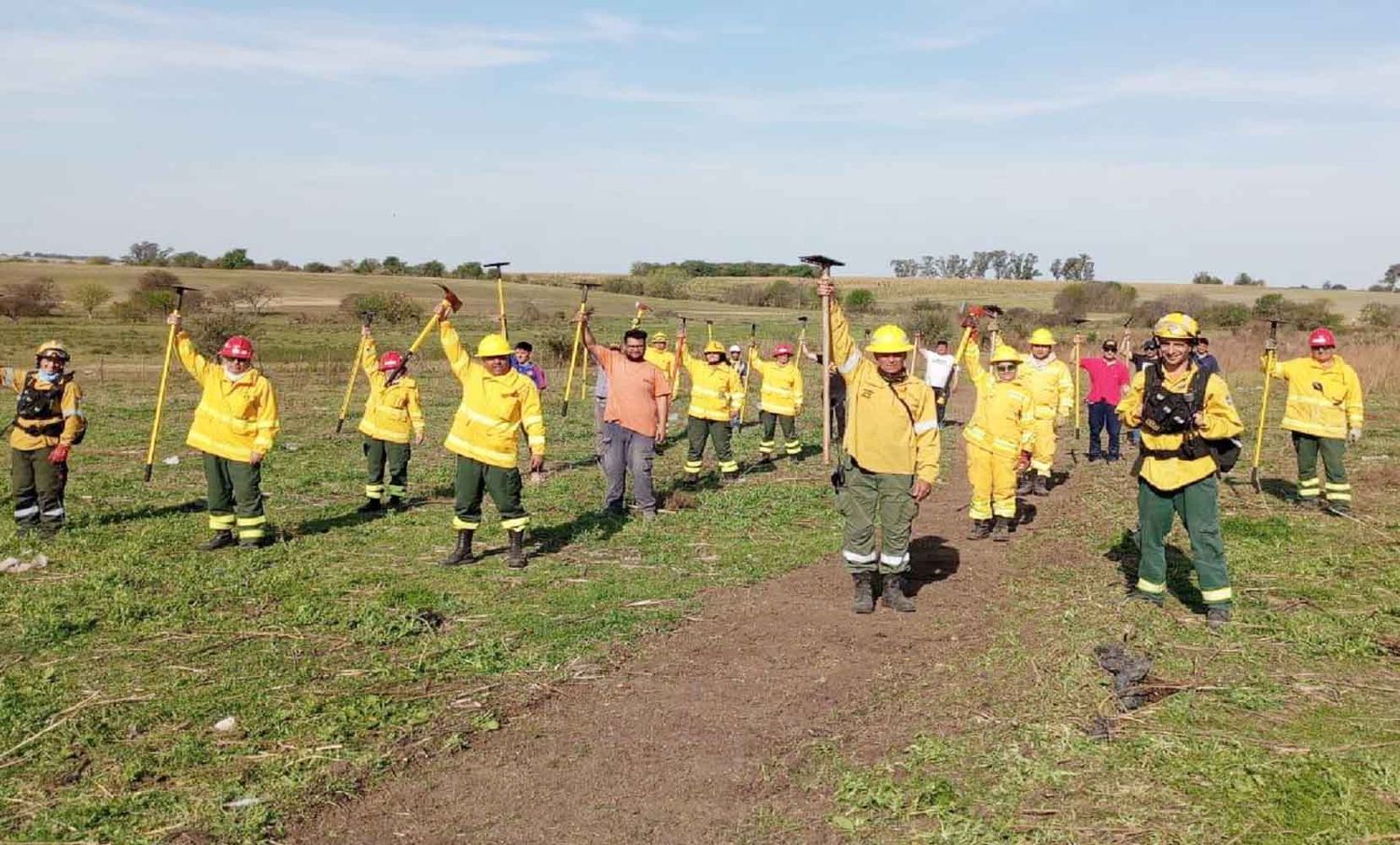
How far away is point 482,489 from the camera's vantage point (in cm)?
948

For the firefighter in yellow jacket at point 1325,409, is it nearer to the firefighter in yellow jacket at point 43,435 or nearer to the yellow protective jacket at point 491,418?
the yellow protective jacket at point 491,418

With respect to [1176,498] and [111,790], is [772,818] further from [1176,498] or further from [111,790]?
[1176,498]

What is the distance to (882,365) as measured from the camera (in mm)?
7863

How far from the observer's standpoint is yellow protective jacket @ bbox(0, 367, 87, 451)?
10094 mm

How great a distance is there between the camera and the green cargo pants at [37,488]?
397 inches

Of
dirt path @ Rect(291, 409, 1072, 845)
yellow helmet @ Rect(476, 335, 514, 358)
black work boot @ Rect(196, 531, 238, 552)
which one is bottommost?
dirt path @ Rect(291, 409, 1072, 845)

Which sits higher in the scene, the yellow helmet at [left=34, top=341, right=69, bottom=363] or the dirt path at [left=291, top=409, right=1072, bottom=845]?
the yellow helmet at [left=34, top=341, right=69, bottom=363]

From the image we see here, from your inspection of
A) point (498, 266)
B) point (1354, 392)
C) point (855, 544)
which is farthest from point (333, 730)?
point (1354, 392)

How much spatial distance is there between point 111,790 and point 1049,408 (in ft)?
36.0

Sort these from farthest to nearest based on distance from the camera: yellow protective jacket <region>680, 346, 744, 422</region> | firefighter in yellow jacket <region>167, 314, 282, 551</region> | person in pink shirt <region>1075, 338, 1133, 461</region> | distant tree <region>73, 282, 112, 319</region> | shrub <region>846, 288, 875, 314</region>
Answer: shrub <region>846, 288, 875, 314</region>, distant tree <region>73, 282, 112, 319</region>, person in pink shirt <region>1075, 338, 1133, 461</region>, yellow protective jacket <region>680, 346, 744, 422</region>, firefighter in yellow jacket <region>167, 314, 282, 551</region>

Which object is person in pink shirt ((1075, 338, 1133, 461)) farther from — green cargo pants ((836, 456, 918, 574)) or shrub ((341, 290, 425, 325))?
shrub ((341, 290, 425, 325))

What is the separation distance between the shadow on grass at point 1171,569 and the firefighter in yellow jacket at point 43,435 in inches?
396

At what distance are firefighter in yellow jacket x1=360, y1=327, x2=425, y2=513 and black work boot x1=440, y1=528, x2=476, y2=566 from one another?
7.87 ft

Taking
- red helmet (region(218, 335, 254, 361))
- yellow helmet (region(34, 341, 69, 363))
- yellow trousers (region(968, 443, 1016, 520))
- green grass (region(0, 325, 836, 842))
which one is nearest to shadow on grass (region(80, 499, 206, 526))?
green grass (region(0, 325, 836, 842))
